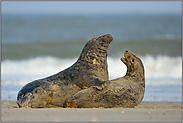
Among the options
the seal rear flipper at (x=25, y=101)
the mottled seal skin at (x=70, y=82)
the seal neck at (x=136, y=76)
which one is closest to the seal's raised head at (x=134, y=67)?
the seal neck at (x=136, y=76)

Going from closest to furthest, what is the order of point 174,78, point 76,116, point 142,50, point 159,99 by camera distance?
point 76,116, point 159,99, point 174,78, point 142,50

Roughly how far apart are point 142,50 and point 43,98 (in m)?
14.1

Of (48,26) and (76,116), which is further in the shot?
(48,26)

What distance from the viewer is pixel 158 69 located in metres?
14.1

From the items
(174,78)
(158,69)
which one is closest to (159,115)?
(174,78)

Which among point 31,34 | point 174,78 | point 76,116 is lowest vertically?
point 76,116

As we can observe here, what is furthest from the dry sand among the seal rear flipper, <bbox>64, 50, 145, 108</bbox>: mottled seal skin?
<bbox>64, 50, 145, 108</bbox>: mottled seal skin

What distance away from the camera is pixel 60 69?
14.8 metres

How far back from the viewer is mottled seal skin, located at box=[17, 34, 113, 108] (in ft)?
20.2

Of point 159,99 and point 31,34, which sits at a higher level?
point 31,34

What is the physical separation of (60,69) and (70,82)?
8.45 meters

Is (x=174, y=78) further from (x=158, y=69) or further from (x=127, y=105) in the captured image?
(x=127, y=105)

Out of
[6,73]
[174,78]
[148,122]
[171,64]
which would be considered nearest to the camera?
[148,122]

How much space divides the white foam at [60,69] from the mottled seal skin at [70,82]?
Result: 4770 millimetres
